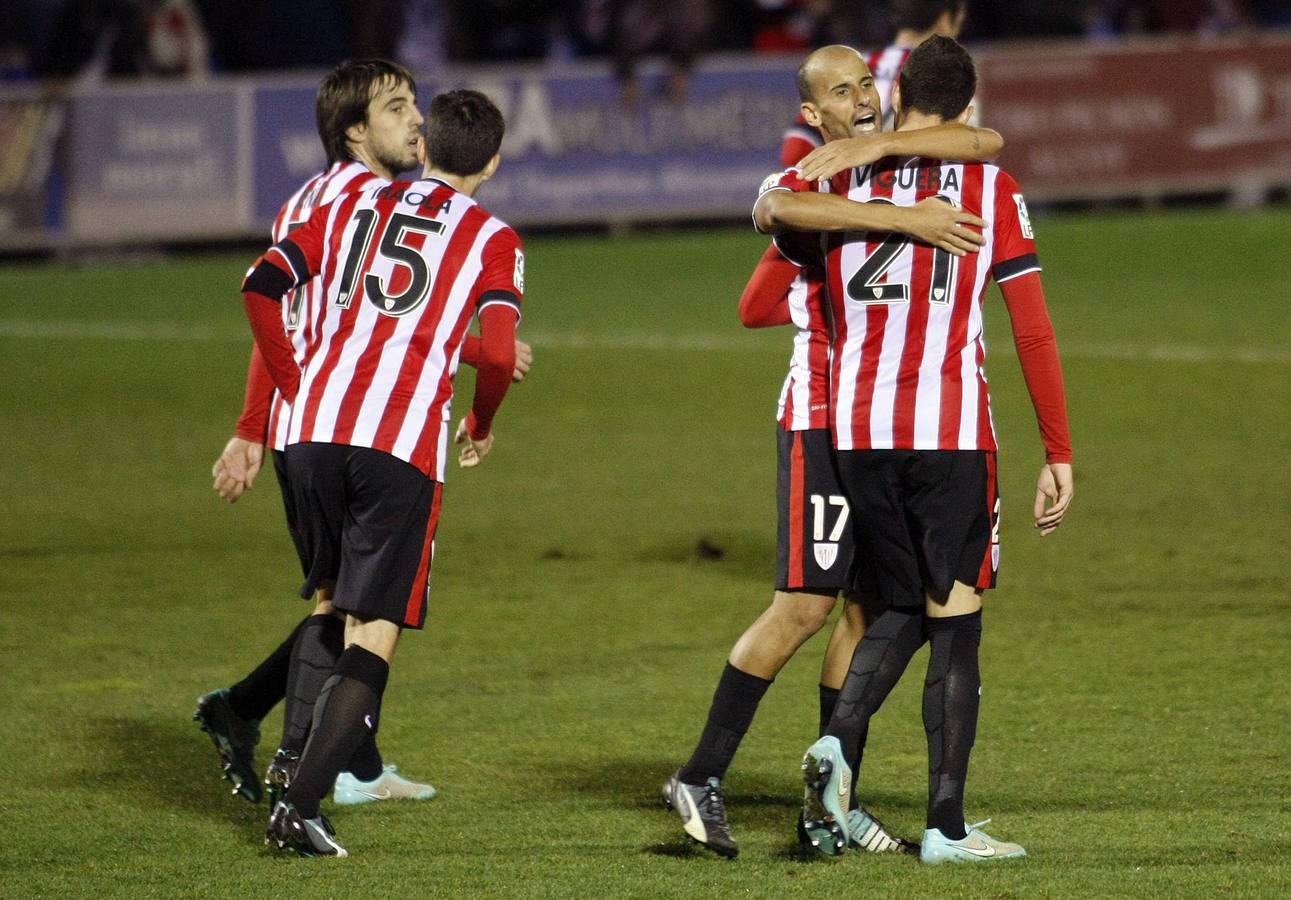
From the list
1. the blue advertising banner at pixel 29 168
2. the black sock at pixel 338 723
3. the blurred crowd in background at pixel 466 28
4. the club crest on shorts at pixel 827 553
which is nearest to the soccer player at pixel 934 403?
the club crest on shorts at pixel 827 553

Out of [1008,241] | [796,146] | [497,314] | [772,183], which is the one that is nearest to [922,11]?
[796,146]

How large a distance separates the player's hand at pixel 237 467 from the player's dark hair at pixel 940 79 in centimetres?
180

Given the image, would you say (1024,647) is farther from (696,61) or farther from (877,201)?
(696,61)

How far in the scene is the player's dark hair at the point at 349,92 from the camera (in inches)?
195

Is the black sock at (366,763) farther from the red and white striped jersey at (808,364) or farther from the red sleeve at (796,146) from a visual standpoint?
the red sleeve at (796,146)

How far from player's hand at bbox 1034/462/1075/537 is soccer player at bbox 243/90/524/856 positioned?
121 centimetres

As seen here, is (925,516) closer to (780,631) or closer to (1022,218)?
(780,631)

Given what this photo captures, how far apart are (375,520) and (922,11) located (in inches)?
141

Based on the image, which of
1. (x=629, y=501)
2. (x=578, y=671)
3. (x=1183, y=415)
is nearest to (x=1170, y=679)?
(x=578, y=671)

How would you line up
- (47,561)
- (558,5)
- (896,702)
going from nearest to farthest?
(896,702) → (47,561) → (558,5)

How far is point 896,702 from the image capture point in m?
5.89

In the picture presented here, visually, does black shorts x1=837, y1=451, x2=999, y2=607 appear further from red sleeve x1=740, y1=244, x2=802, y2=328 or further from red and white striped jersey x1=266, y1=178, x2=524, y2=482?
red and white striped jersey x1=266, y1=178, x2=524, y2=482

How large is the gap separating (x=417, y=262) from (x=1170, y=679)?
280 cm

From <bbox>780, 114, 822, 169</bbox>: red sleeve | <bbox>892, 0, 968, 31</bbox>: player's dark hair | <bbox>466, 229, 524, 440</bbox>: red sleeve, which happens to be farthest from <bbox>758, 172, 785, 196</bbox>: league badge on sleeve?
<bbox>892, 0, 968, 31</bbox>: player's dark hair
